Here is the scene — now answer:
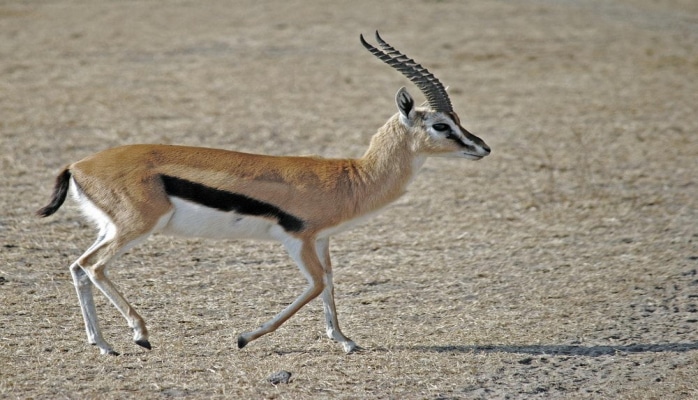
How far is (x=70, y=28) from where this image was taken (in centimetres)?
1598

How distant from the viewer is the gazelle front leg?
18.7ft

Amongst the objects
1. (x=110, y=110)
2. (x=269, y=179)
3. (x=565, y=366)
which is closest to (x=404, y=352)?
(x=565, y=366)

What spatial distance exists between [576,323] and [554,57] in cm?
925

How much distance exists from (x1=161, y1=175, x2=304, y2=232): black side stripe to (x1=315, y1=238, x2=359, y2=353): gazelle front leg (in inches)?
13.8

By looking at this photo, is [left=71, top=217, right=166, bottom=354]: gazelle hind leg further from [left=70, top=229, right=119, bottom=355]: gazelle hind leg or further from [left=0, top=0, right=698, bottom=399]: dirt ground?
[left=0, top=0, right=698, bottom=399]: dirt ground

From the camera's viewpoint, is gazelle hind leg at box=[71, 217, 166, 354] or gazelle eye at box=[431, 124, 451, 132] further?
gazelle eye at box=[431, 124, 451, 132]

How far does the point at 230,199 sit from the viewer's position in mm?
5492

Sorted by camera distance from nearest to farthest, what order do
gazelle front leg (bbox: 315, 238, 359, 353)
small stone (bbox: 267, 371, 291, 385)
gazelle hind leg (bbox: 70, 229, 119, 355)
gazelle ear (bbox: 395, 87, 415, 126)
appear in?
small stone (bbox: 267, 371, 291, 385)
gazelle hind leg (bbox: 70, 229, 119, 355)
gazelle front leg (bbox: 315, 238, 359, 353)
gazelle ear (bbox: 395, 87, 415, 126)

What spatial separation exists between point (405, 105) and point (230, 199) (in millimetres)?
1231

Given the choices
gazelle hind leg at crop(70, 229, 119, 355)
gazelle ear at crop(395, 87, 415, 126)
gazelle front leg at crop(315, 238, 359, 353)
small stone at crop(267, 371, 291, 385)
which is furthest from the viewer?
gazelle ear at crop(395, 87, 415, 126)

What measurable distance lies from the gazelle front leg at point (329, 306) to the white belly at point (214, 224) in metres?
0.37

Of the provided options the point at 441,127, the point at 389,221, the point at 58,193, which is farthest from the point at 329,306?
the point at 389,221

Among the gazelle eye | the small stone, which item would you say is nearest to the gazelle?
the gazelle eye

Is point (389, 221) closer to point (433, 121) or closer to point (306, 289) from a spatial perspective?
point (433, 121)
